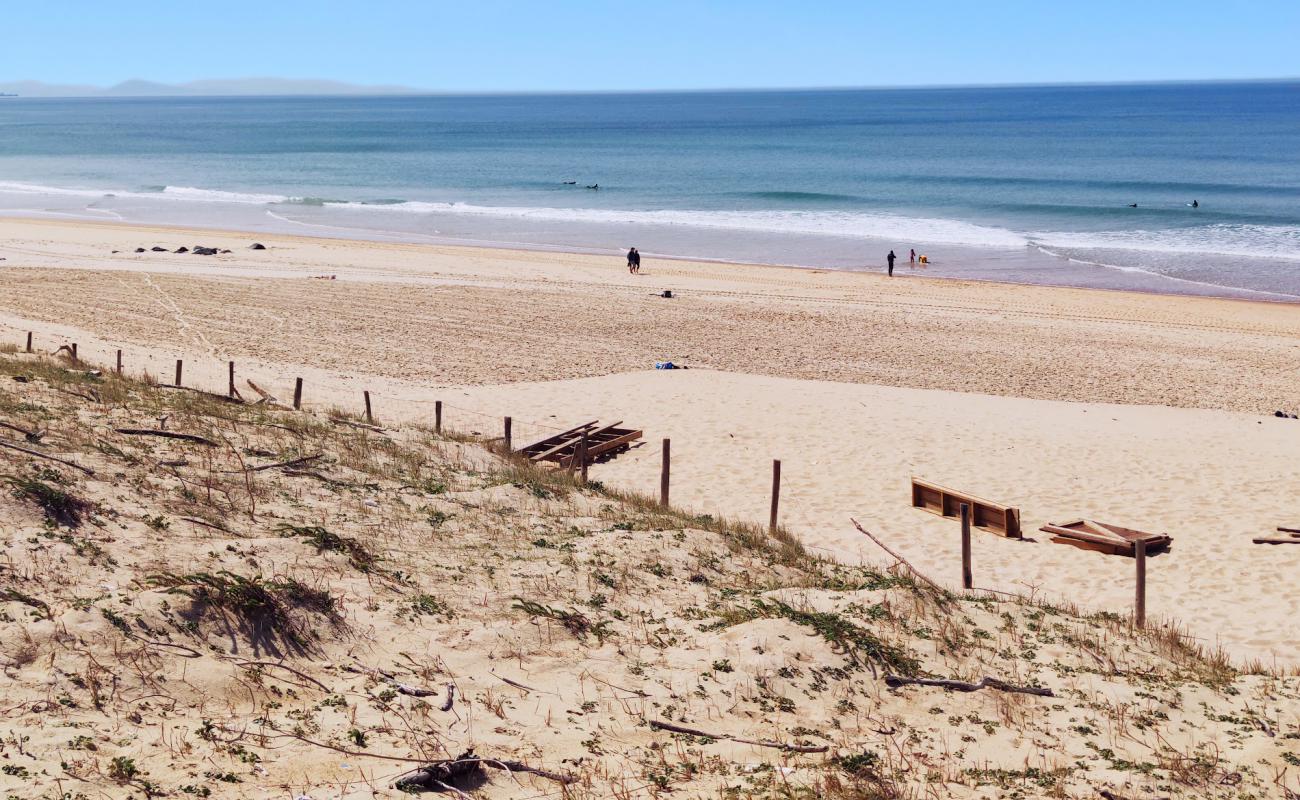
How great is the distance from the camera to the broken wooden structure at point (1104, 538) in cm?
1425

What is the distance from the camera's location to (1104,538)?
46.8 feet

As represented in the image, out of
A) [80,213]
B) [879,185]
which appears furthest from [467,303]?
[879,185]

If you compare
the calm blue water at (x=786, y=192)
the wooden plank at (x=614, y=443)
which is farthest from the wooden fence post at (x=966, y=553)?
the calm blue water at (x=786, y=192)

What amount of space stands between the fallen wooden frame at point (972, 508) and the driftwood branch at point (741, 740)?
24.4 feet

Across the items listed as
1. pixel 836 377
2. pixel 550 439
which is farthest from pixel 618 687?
pixel 836 377

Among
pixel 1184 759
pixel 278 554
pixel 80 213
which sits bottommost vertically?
pixel 1184 759

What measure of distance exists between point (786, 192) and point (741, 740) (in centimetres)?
6372

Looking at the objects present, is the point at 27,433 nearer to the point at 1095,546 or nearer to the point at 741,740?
the point at 741,740

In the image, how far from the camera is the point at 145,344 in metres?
24.8

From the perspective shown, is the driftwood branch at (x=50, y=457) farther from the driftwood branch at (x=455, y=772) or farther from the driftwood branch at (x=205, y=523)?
the driftwood branch at (x=455, y=772)

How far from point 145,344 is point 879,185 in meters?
55.5

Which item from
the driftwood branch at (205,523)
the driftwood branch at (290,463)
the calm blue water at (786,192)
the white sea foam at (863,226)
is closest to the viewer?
the driftwood branch at (205,523)

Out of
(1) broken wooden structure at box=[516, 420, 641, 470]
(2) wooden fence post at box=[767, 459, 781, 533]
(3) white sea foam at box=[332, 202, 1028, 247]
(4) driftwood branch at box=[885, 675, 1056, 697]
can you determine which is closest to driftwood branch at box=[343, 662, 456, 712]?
(4) driftwood branch at box=[885, 675, 1056, 697]

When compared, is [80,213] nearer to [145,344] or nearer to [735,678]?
[145,344]
